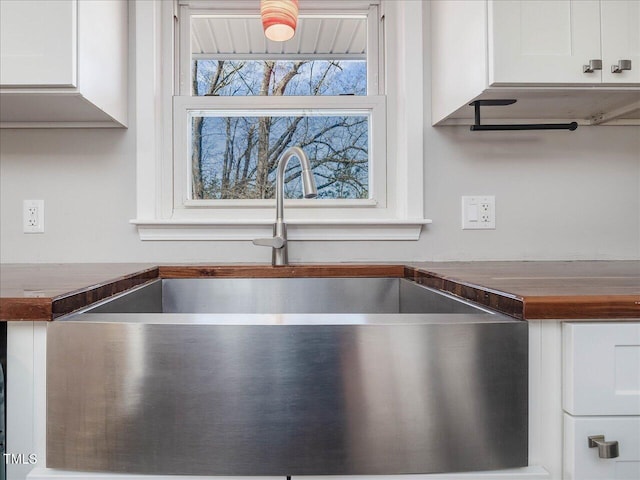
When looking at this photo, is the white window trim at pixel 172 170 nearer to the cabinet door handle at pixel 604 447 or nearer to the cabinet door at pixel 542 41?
the cabinet door at pixel 542 41

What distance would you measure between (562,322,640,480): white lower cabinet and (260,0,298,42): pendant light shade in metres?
0.97

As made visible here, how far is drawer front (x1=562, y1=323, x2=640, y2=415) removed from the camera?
623 mm

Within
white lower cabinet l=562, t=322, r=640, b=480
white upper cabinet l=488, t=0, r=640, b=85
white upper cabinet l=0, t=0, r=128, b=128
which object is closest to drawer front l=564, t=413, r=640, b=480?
white lower cabinet l=562, t=322, r=640, b=480

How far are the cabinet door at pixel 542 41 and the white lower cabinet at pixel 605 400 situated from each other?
69 cm

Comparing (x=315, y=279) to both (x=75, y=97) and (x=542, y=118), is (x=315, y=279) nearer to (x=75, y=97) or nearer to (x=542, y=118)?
(x=75, y=97)

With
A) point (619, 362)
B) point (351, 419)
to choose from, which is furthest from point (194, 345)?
point (619, 362)

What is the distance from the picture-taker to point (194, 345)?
23.7 inches

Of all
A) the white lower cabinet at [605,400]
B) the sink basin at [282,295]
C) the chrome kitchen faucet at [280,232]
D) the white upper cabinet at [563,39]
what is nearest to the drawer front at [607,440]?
the white lower cabinet at [605,400]

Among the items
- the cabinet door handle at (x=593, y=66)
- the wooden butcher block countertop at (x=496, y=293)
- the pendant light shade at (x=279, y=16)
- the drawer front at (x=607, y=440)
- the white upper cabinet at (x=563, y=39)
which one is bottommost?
the drawer front at (x=607, y=440)

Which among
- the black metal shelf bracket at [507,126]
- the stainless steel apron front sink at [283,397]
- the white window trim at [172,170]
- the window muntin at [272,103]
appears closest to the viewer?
the stainless steel apron front sink at [283,397]

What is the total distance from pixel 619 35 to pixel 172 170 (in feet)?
4.38

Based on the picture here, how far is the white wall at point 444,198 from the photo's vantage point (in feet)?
4.75

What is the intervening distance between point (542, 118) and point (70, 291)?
143 cm

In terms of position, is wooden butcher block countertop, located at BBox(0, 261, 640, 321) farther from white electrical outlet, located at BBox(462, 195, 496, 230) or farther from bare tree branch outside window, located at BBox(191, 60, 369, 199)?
bare tree branch outside window, located at BBox(191, 60, 369, 199)
